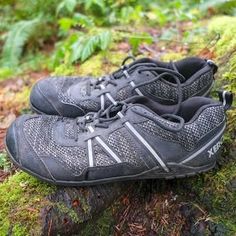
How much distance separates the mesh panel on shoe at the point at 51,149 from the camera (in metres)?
1.95

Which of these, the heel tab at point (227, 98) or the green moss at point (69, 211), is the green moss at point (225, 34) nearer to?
the heel tab at point (227, 98)

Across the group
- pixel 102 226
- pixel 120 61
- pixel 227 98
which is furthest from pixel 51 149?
pixel 120 61

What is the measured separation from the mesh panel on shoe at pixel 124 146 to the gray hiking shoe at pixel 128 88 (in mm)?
421

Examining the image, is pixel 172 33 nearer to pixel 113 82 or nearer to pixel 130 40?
pixel 130 40

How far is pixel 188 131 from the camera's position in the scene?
1942 millimetres

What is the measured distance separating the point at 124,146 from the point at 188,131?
32 centimetres

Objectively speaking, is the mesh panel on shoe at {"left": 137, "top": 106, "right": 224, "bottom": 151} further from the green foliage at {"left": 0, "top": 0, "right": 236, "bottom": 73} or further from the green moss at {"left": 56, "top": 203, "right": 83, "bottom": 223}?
the green foliage at {"left": 0, "top": 0, "right": 236, "bottom": 73}

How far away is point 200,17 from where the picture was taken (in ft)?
16.0

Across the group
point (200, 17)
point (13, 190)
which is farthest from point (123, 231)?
point (200, 17)

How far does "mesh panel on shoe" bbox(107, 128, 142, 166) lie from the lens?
194 centimetres

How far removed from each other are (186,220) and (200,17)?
340 cm

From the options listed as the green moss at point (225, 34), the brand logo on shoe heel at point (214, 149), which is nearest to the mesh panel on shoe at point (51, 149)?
the brand logo on shoe heel at point (214, 149)

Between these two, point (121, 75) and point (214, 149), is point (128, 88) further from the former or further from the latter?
point (214, 149)

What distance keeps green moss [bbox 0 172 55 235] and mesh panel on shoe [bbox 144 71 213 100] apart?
0.83 meters
